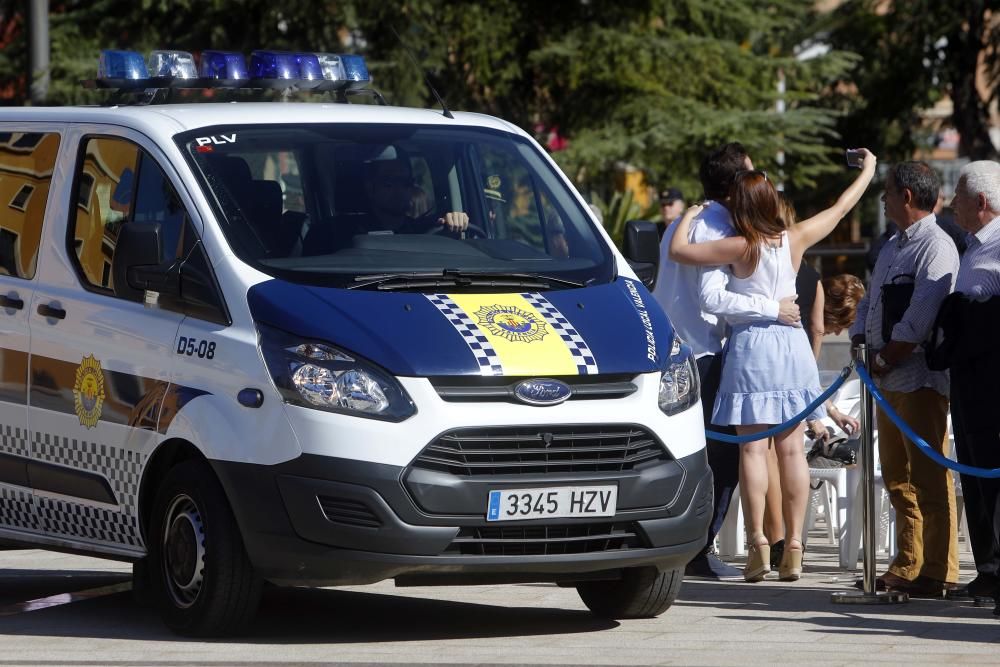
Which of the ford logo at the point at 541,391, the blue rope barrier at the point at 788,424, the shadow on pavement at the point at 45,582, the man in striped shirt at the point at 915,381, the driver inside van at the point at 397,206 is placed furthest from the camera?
the shadow on pavement at the point at 45,582

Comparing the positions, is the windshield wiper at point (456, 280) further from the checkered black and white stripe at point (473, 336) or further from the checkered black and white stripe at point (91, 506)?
the checkered black and white stripe at point (91, 506)

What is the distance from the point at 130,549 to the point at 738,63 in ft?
60.7

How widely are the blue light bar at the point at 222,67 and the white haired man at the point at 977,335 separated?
3165 millimetres

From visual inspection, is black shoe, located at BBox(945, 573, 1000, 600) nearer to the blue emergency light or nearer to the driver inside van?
the driver inside van

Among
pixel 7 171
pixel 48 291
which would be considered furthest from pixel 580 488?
pixel 7 171

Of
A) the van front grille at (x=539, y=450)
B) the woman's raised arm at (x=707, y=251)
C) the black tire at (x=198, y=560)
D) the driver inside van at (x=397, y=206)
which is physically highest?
the driver inside van at (x=397, y=206)

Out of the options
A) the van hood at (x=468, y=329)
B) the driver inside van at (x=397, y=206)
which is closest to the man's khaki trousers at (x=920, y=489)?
the van hood at (x=468, y=329)

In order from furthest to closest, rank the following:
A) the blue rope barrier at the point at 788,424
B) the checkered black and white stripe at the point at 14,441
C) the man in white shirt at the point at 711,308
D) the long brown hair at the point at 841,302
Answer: the long brown hair at the point at 841,302, the man in white shirt at the point at 711,308, the blue rope barrier at the point at 788,424, the checkered black and white stripe at the point at 14,441

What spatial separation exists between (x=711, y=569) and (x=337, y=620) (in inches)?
83.0

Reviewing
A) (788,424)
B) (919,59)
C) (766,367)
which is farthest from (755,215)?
(919,59)

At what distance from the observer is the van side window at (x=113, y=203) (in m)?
7.25

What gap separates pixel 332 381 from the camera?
21.3 ft

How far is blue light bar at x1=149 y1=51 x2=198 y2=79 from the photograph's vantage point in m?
8.50

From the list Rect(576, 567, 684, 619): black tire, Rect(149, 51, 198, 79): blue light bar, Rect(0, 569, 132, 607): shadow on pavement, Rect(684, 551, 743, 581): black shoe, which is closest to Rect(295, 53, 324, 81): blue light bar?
Rect(149, 51, 198, 79): blue light bar
